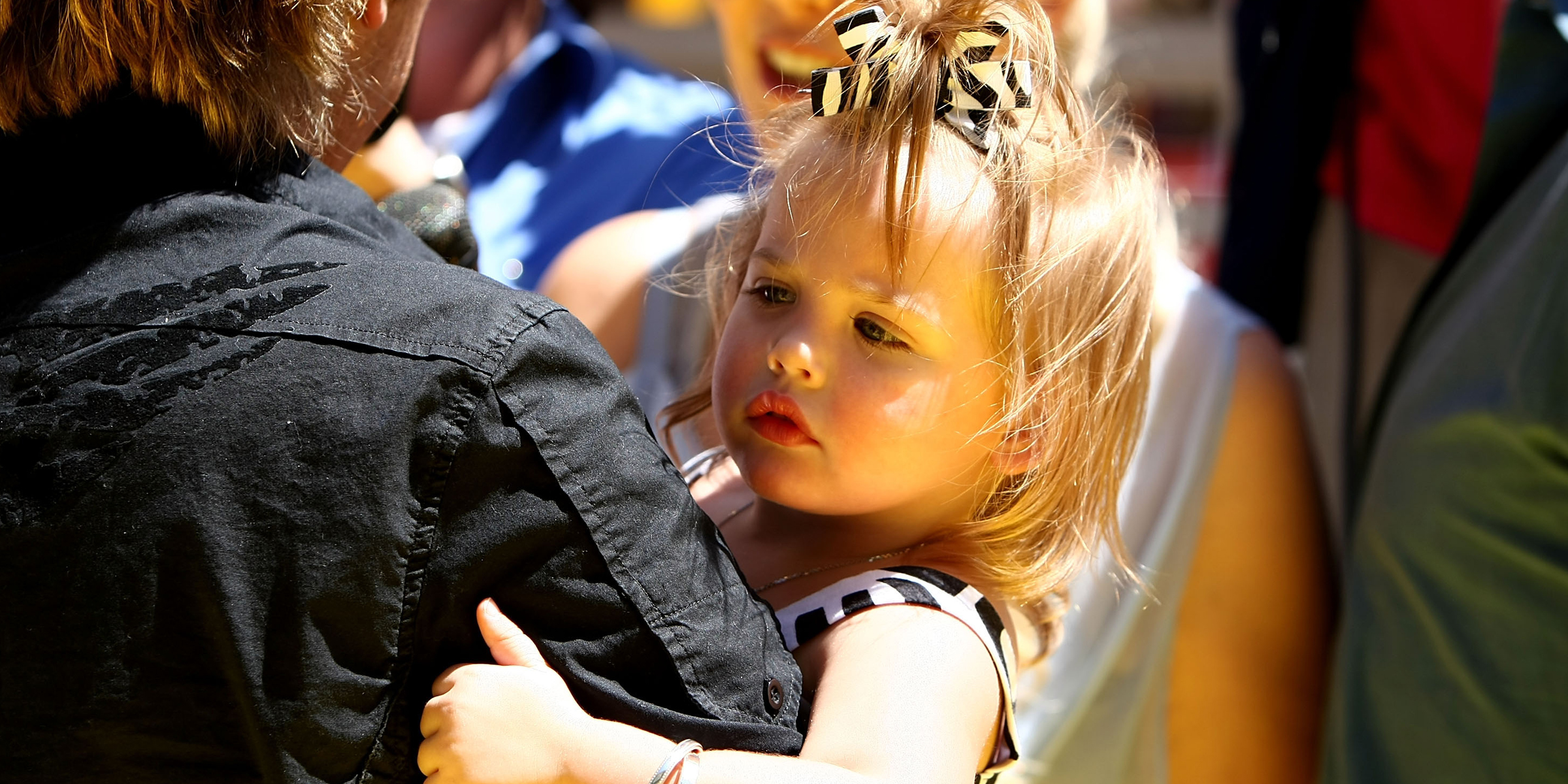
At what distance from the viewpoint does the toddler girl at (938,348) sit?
3.37 ft

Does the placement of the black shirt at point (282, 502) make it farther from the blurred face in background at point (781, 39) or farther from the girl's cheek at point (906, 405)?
the blurred face in background at point (781, 39)

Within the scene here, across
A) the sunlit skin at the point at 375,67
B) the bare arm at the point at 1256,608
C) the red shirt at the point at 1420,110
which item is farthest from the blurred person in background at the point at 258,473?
the red shirt at the point at 1420,110

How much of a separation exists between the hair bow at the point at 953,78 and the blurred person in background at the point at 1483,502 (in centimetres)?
84

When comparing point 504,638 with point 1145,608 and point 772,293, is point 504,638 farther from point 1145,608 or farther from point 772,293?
point 1145,608

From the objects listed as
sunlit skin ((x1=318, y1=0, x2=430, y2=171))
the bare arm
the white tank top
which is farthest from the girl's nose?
the bare arm

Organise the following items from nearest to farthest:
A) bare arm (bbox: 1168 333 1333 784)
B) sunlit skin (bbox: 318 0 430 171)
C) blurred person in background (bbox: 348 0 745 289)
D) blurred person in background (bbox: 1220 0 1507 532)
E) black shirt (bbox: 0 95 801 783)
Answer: black shirt (bbox: 0 95 801 783) < sunlit skin (bbox: 318 0 430 171) < bare arm (bbox: 1168 333 1333 784) < blurred person in background (bbox: 1220 0 1507 532) < blurred person in background (bbox: 348 0 745 289)

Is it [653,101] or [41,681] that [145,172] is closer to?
[41,681]

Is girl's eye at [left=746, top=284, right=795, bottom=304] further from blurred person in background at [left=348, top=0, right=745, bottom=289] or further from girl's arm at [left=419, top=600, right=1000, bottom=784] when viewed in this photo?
blurred person in background at [left=348, top=0, right=745, bottom=289]

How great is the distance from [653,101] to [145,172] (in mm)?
1735

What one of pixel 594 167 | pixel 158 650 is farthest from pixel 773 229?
pixel 594 167

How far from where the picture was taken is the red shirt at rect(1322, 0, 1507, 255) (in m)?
1.99

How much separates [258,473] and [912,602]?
0.53 meters

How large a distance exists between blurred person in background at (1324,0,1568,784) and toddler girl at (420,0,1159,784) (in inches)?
25.9

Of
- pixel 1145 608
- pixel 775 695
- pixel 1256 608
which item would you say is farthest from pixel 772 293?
pixel 1256 608
